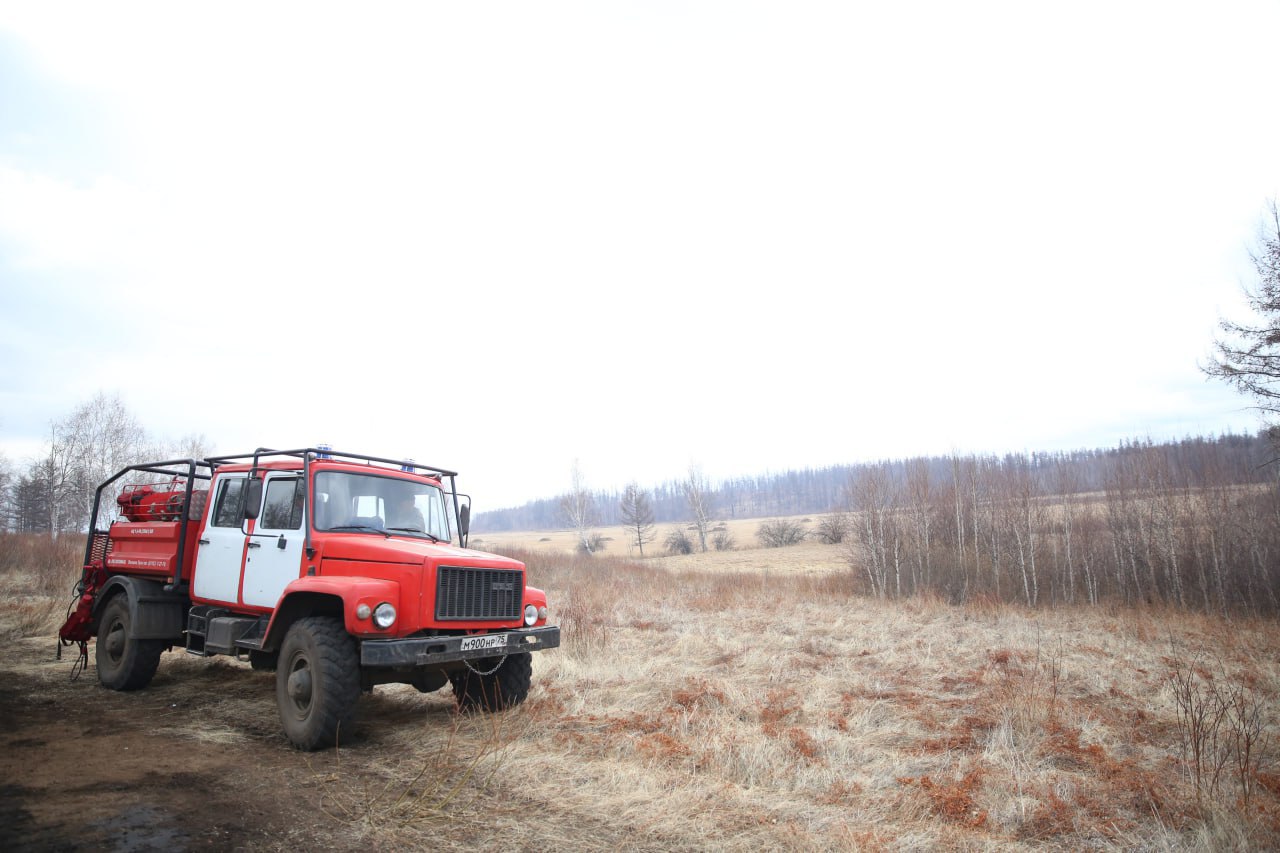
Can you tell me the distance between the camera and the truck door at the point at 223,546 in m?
7.23

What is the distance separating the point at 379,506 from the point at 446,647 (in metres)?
1.93

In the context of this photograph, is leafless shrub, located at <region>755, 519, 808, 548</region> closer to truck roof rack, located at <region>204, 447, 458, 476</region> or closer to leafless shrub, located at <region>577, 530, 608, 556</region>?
leafless shrub, located at <region>577, 530, 608, 556</region>

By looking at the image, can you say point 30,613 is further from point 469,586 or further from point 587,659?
point 469,586

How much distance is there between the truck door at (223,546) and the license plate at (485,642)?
9.39 feet

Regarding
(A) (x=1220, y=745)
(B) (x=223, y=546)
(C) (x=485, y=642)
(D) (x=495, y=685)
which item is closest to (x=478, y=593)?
(C) (x=485, y=642)

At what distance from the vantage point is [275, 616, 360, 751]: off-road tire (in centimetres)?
564

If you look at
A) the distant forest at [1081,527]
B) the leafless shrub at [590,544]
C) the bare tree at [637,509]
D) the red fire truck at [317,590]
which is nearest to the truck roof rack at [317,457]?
the red fire truck at [317,590]

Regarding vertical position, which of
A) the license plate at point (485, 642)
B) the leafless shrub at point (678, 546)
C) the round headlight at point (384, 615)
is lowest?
the leafless shrub at point (678, 546)

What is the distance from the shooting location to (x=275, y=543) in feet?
22.3

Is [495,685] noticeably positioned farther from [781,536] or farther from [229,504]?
[781,536]

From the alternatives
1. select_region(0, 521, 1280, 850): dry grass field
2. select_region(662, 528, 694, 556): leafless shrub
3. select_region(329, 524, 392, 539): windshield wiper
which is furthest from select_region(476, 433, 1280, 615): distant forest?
select_region(662, 528, 694, 556): leafless shrub

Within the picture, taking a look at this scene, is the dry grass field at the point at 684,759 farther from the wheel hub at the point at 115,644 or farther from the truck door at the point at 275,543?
the truck door at the point at 275,543

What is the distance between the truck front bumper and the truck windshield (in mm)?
1503

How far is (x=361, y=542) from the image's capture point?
6277 millimetres
